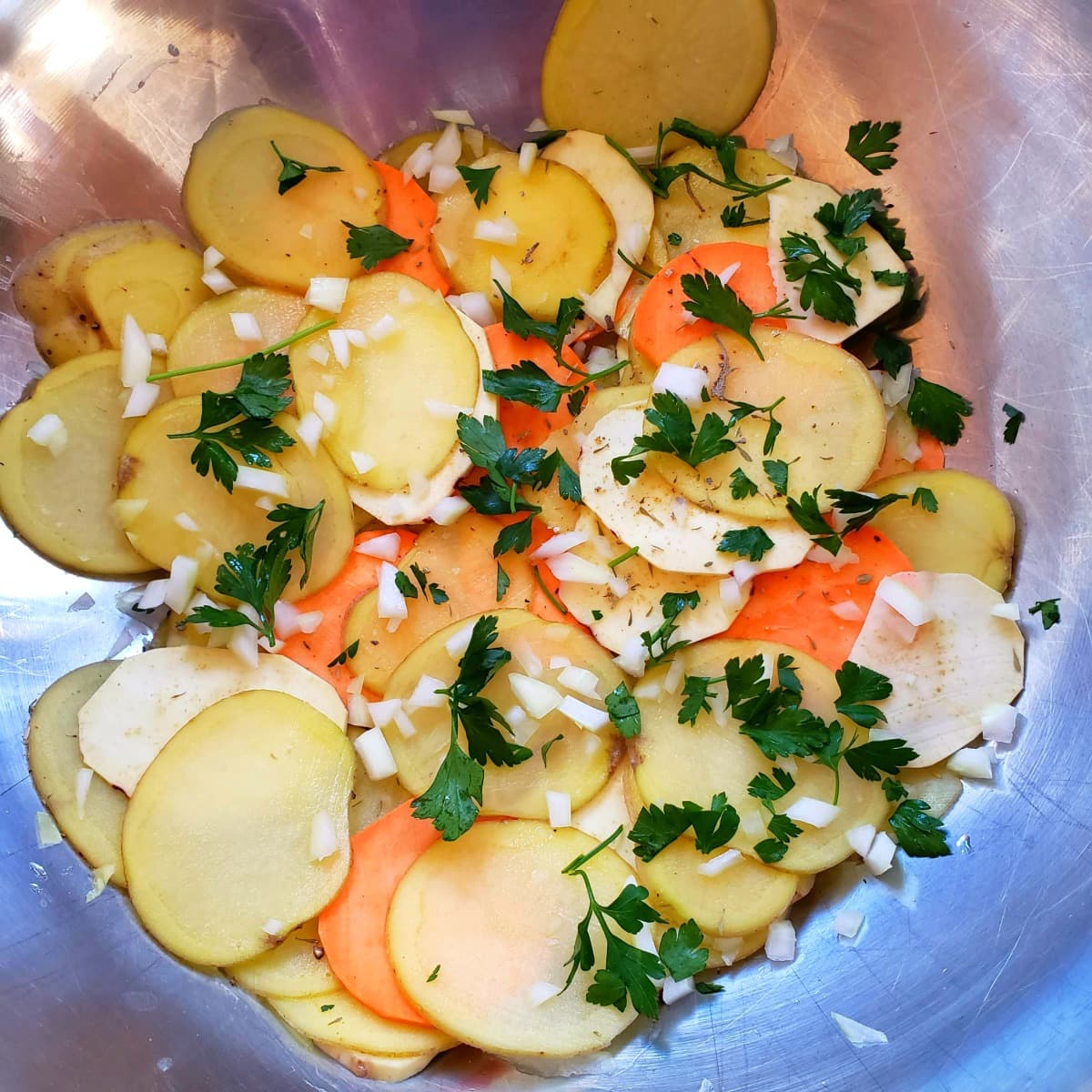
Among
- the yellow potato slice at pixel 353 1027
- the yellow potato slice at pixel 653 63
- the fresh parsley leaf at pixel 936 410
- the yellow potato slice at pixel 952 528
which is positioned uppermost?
the yellow potato slice at pixel 653 63

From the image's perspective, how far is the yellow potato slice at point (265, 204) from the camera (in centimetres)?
142

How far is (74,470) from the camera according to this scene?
4.55 feet

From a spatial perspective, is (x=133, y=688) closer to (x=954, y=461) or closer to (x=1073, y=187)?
(x=954, y=461)

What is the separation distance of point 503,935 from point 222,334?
3.10 ft

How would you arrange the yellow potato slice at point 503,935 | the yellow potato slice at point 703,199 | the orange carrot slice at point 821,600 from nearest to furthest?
the yellow potato slice at point 503,935 < the orange carrot slice at point 821,600 < the yellow potato slice at point 703,199

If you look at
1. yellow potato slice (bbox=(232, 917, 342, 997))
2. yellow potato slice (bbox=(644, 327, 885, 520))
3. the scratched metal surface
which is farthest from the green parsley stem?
yellow potato slice (bbox=(232, 917, 342, 997))

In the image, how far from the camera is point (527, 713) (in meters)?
1.31

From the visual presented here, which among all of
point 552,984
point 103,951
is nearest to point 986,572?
point 552,984

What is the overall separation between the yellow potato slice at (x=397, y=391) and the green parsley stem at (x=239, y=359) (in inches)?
0.6

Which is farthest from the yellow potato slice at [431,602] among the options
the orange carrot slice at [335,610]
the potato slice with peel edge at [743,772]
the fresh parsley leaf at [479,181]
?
the fresh parsley leaf at [479,181]

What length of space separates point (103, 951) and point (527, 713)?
0.67m

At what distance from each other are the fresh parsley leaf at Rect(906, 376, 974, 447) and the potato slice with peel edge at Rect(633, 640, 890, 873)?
1.37 feet

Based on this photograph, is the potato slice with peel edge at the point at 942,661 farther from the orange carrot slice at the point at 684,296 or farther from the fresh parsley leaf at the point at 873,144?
the fresh parsley leaf at the point at 873,144

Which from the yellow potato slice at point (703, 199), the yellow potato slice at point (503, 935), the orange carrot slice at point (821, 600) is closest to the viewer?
the yellow potato slice at point (503, 935)
